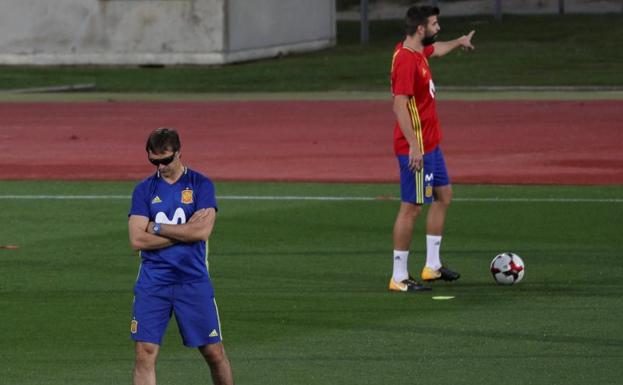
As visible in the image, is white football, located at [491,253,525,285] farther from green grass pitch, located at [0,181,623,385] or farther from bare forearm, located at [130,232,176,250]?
bare forearm, located at [130,232,176,250]

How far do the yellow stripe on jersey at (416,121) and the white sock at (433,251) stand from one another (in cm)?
93

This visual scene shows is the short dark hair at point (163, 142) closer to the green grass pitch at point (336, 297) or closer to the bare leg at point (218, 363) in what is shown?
the bare leg at point (218, 363)

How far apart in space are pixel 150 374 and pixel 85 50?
119 feet

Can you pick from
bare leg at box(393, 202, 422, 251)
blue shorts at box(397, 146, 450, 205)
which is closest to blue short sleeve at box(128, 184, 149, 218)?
blue shorts at box(397, 146, 450, 205)

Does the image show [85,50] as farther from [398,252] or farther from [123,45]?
[398,252]

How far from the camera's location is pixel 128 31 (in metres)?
44.3

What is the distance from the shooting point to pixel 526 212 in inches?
757

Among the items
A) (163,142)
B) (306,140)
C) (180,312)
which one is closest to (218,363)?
(180,312)

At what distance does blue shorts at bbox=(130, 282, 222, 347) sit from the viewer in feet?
30.5

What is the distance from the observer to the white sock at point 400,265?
1408 centimetres

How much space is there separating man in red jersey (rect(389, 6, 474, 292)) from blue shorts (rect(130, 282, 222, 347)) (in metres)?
4.71

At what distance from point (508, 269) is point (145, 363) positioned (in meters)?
5.68

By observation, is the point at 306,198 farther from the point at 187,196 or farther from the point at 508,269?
the point at 187,196

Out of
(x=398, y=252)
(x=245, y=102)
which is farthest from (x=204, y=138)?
(x=398, y=252)
